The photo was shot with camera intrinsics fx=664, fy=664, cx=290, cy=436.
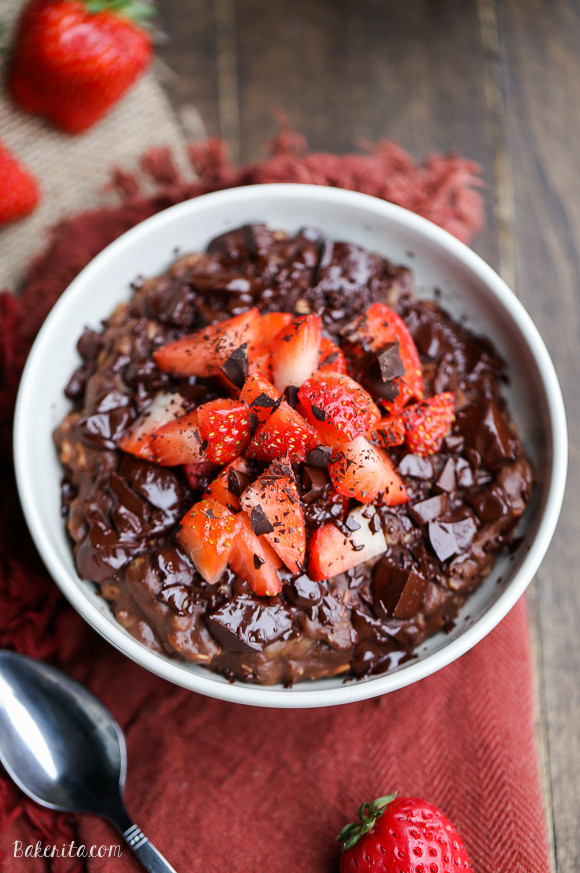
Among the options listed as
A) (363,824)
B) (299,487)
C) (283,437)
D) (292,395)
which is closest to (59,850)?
(363,824)

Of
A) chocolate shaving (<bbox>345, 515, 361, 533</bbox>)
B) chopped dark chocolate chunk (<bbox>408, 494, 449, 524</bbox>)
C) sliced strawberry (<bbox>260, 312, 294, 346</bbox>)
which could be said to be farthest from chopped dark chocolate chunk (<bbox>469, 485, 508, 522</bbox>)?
sliced strawberry (<bbox>260, 312, 294, 346</bbox>)

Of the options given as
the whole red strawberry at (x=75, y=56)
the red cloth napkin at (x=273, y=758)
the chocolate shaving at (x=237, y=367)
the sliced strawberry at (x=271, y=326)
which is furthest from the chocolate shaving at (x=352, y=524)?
the whole red strawberry at (x=75, y=56)

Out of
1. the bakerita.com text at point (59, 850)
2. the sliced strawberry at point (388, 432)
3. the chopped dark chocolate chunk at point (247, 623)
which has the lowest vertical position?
the bakerita.com text at point (59, 850)

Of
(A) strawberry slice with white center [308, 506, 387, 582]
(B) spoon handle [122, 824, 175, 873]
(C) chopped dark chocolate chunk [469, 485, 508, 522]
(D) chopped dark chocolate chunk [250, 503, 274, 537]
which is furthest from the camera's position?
(B) spoon handle [122, 824, 175, 873]

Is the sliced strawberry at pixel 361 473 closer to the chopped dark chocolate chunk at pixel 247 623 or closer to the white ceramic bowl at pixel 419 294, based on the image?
the chopped dark chocolate chunk at pixel 247 623

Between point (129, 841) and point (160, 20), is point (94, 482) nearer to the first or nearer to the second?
point (129, 841)

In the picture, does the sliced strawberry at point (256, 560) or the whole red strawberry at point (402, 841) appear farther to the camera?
the whole red strawberry at point (402, 841)

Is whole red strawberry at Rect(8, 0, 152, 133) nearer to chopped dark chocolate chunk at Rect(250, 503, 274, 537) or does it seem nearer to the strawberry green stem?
chopped dark chocolate chunk at Rect(250, 503, 274, 537)

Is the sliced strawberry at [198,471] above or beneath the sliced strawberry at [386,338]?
beneath
